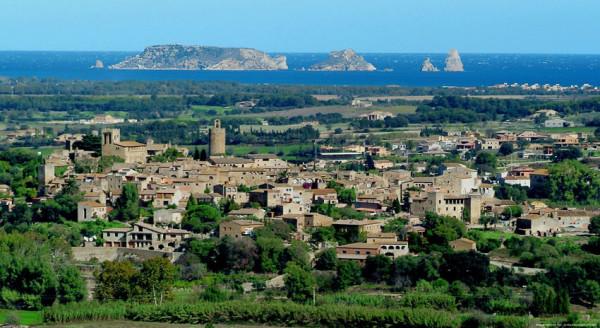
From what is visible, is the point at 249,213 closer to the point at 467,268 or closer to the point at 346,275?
the point at 346,275

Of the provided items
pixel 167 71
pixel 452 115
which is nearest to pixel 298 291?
pixel 452 115

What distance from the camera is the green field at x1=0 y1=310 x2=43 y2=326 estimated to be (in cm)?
2530

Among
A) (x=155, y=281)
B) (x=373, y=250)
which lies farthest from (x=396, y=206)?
(x=155, y=281)

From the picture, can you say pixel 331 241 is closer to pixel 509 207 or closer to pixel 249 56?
pixel 509 207

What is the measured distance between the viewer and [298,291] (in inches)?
1049

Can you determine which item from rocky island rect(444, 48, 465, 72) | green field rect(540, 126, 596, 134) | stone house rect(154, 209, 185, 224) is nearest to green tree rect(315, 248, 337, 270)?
stone house rect(154, 209, 185, 224)

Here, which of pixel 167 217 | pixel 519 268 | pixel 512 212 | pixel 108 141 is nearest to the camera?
pixel 519 268

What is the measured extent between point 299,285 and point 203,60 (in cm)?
14147

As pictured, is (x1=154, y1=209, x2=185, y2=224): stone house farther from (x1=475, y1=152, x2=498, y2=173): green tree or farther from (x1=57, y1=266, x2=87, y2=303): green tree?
(x1=475, y1=152, x2=498, y2=173): green tree

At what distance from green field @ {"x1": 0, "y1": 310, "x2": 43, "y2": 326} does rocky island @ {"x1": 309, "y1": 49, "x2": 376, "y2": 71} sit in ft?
459

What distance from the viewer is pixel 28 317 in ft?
84.7

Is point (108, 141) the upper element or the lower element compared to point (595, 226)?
upper

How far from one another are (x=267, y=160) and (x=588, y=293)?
51.6ft

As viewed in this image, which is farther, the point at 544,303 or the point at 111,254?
the point at 111,254
